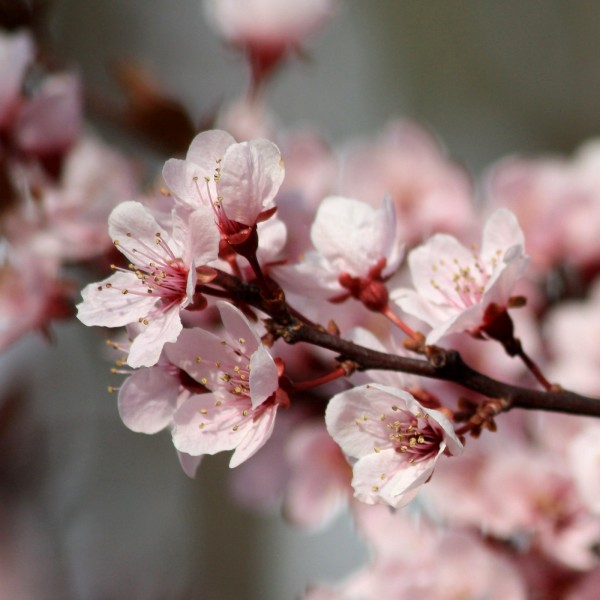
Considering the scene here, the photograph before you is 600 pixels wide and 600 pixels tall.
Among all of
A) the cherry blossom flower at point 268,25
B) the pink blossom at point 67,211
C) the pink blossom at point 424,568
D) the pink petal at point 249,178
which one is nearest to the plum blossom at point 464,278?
the pink petal at point 249,178

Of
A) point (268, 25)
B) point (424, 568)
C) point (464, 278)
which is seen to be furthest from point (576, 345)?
point (268, 25)

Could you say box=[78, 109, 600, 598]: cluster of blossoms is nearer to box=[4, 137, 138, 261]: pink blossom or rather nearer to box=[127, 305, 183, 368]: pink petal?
box=[127, 305, 183, 368]: pink petal

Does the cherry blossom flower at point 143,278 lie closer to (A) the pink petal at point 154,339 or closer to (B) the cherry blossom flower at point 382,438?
(A) the pink petal at point 154,339

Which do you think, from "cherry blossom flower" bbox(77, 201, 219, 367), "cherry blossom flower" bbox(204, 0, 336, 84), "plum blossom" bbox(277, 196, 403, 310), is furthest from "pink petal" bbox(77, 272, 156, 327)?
"cherry blossom flower" bbox(204, 0, 336, 84)

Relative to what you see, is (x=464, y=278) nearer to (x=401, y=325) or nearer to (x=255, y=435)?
(x=401, y=325)

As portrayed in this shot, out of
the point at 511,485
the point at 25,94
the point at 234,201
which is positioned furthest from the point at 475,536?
the point at 25,94

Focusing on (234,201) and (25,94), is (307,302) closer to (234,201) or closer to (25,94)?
(234,201)
